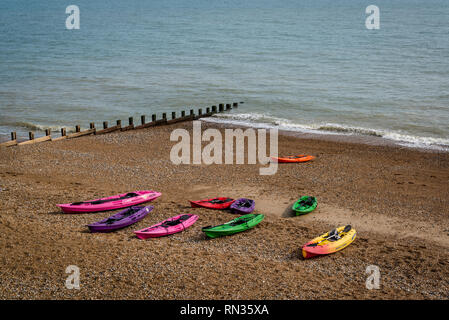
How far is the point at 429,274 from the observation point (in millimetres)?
14984

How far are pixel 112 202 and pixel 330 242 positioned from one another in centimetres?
856

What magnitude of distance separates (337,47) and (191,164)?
1918 inches

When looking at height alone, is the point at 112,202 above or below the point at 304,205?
above

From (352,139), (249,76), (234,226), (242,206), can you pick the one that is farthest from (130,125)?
(249,76)

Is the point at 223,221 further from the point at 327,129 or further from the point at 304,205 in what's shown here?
the point at 327,129

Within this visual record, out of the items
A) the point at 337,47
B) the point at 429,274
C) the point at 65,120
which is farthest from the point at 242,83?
the point at 429,274

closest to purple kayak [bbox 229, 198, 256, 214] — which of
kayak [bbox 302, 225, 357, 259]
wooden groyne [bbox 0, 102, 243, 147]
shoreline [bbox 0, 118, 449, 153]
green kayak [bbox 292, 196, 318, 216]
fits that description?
green kayak [bbox 292, 196, 318, 216]

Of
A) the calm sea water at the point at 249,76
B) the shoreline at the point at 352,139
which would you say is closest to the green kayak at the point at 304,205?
the shoreline at the point at 352,139

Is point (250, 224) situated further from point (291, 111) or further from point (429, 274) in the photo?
point (291, 111)

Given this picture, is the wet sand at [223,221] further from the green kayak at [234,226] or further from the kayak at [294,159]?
the kayak at [294,159]

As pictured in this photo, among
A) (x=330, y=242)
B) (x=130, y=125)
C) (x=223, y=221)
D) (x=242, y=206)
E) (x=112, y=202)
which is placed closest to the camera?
(x=330, y=242)

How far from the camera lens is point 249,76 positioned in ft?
171

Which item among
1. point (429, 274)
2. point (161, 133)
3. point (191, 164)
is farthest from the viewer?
point (161, 133)

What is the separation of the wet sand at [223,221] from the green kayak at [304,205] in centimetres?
28
